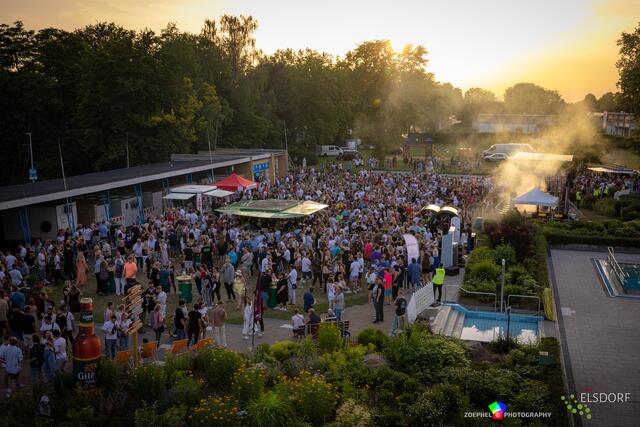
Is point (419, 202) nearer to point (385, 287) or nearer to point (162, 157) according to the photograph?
point (385, 287)

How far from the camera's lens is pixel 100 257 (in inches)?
651

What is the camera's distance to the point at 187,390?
9.32 m

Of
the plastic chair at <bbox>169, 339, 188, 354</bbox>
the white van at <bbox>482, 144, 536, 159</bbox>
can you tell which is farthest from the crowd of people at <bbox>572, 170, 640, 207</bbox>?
the plastic chair at <bbox>169, 339, 188, 354</bbox>

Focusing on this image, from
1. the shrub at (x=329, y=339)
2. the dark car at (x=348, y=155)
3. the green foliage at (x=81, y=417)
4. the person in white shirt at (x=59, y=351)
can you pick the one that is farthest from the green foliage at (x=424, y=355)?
the dark car at (x=348, y=155)

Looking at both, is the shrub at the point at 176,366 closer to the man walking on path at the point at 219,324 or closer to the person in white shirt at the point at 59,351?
the man walking on path at the point at 219,324

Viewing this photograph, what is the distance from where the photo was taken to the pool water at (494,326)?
13.3 meters

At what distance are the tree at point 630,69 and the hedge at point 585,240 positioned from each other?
67.2ft

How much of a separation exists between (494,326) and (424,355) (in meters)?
4.36

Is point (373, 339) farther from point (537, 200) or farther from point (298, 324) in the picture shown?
point (537, 200)

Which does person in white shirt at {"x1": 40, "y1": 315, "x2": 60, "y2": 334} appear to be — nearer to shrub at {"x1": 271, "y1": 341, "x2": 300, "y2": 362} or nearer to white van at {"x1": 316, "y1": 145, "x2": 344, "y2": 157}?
shrub at {"x1": 271, "y1": 341, "x2": 300, "y2": 362}

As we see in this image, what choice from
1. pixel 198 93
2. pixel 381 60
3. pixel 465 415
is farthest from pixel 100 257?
pixel 381 60

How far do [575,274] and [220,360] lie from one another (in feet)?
49.8

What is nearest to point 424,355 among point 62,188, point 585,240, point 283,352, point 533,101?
point 283,352

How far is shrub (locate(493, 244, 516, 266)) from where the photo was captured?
1870 centimetres
